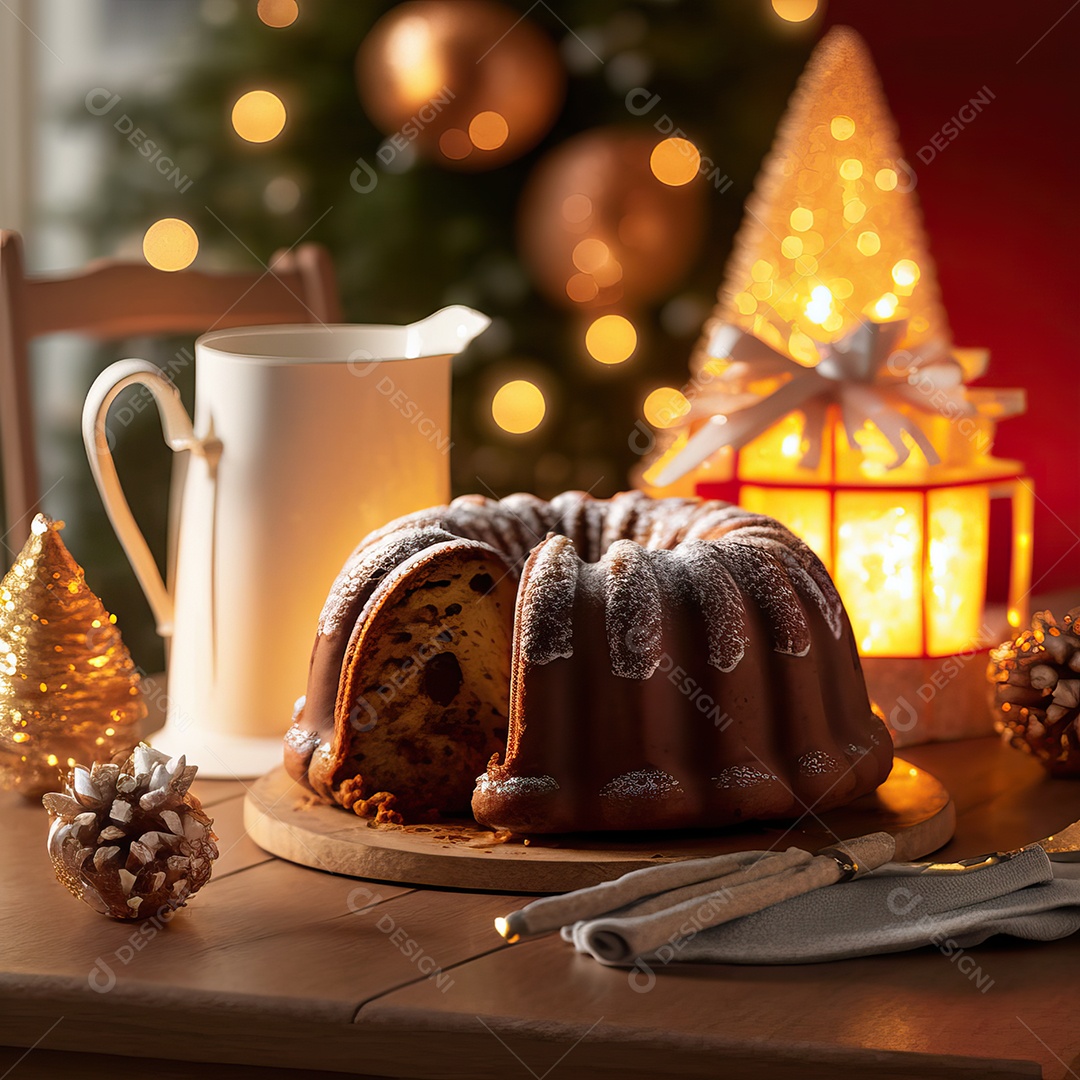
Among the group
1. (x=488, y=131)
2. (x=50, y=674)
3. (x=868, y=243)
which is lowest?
(x=50, y=674)

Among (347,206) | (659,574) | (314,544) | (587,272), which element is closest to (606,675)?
(659,574)

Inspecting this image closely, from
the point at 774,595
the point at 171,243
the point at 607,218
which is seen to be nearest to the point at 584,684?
the point at 774,595

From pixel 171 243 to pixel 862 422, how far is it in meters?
1.77

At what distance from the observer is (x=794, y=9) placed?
2.48 m

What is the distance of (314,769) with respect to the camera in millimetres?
1085

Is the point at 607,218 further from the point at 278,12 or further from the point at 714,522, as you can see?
the point at 714,522

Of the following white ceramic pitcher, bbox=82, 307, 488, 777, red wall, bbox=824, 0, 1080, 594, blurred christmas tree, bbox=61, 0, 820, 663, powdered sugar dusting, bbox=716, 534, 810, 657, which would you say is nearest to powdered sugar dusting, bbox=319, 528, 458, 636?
white ceramic pitcher, bbox=82, 307, 488, 777

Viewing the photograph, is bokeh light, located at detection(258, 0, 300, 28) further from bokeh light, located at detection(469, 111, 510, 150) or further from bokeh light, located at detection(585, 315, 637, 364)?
bokeh light, located at detection(585, 315, 637, 364)

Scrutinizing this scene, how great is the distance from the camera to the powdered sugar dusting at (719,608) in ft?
3.33

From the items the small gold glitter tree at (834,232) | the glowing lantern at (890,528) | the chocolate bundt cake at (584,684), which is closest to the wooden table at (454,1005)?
the chocolate bundt cake at (584,684)

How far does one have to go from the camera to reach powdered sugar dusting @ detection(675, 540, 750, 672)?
1.02 meters

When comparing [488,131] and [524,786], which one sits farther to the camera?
[488,131]

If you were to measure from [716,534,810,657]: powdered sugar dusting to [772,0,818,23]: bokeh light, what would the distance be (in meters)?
1.63

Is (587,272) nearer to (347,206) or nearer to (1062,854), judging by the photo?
(347,206)
